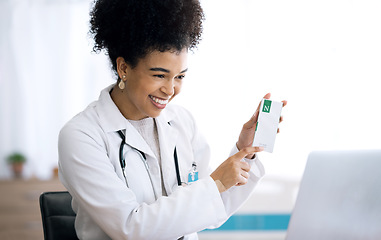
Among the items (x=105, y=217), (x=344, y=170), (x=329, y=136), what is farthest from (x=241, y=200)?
(x=329, y=136)

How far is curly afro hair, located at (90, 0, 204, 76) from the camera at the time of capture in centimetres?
124

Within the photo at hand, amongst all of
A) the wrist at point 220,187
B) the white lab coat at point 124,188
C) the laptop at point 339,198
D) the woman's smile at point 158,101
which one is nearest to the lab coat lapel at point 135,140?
the white lab coat at point 124,188

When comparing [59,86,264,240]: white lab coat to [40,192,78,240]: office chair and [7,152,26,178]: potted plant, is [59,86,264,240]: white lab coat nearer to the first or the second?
[40,192,78,240]: office chair

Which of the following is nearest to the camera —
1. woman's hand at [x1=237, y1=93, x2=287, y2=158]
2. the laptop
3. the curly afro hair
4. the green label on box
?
the laptop

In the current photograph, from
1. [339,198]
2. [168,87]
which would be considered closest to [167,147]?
[168,87]

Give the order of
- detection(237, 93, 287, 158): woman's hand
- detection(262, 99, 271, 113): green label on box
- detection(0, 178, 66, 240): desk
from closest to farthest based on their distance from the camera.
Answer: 1. detection(262, 99, 271, 113): green label on box
2. detection(237, 93, 287, 158): woman's hand
3. detection(0, 178, 66, 240): desk

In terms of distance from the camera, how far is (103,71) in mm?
3336

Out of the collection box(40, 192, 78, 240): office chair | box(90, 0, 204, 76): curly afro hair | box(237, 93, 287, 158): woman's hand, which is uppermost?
box(90, 0, 204, 76): curly afro hair

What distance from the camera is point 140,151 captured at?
1.38 m

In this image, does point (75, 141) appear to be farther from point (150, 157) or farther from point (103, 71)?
point (103, 71)

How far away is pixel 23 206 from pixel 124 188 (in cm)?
222

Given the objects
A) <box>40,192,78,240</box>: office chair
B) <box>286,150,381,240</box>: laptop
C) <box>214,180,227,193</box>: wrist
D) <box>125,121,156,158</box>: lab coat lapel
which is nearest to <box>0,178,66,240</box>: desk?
<box>40,192,78,240</box>: office chair

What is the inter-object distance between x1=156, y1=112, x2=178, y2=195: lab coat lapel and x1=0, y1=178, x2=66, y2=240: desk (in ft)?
6.16

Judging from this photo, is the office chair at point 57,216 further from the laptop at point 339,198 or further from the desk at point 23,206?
the desk at point 23,206
